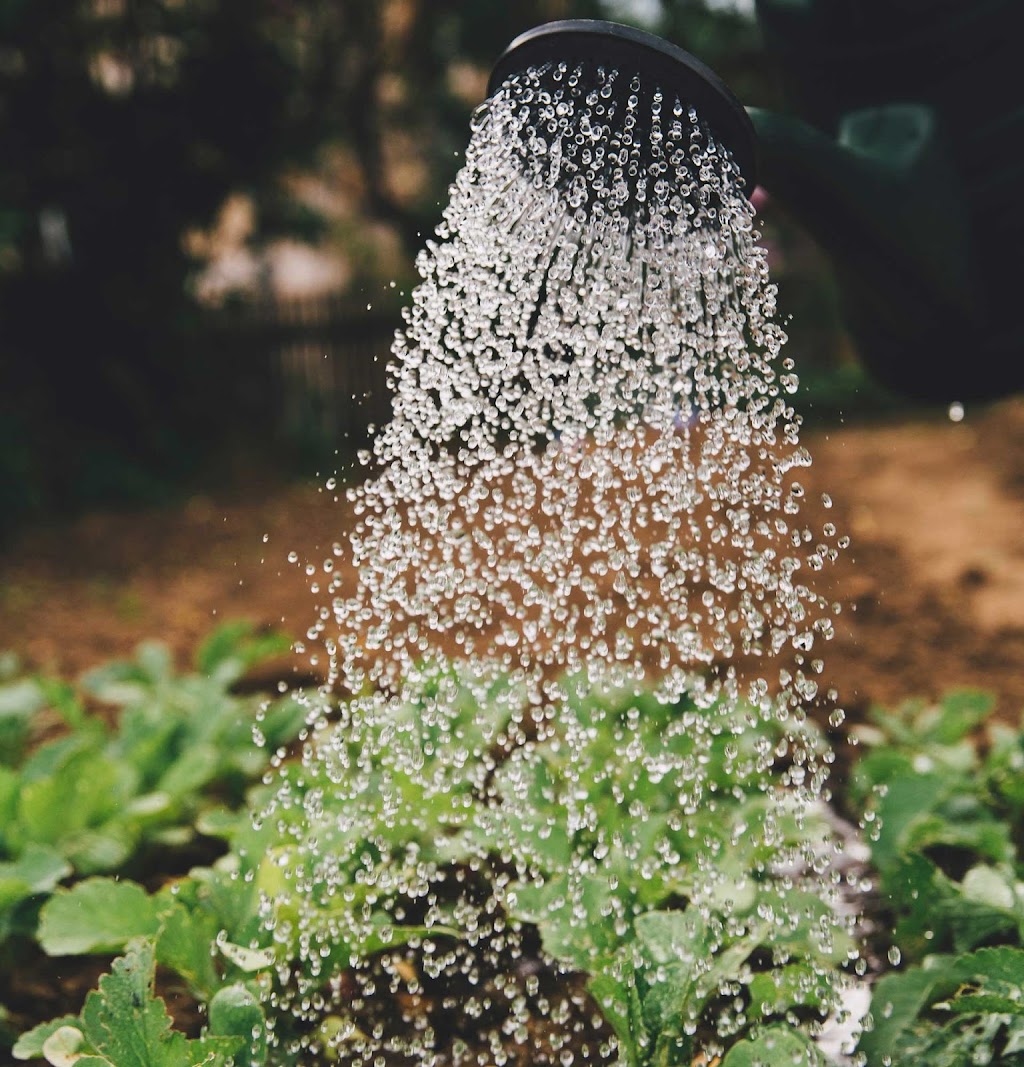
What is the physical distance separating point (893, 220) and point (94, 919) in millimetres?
1521

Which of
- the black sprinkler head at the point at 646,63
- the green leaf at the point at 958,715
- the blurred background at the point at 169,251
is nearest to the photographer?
the black sprinkler head at the point at 646,63

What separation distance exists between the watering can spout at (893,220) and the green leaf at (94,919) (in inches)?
54.0

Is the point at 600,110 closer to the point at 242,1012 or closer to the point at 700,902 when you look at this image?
the point at 700,902

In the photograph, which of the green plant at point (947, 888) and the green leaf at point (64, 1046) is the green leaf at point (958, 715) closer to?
the green plant at point (947, 888)

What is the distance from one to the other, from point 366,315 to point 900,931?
7351mm

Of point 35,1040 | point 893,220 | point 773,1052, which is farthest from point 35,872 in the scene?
point 893,220

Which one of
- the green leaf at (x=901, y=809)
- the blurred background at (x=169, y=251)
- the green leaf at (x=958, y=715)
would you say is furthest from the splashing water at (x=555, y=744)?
the blurred background at (x=169, y=251)

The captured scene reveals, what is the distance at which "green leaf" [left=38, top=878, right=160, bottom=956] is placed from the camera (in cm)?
165

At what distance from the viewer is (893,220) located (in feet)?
5.40

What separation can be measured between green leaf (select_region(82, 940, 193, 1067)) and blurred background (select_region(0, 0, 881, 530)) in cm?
442

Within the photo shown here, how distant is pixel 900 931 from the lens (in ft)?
5.97

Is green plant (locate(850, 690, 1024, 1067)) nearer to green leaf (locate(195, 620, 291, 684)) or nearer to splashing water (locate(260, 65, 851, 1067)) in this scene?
splashing water (locate(260, 65, 851, 1067))

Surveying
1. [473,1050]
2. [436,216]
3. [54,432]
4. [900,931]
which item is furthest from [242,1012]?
[436,216]

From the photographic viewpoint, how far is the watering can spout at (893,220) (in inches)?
61.7
